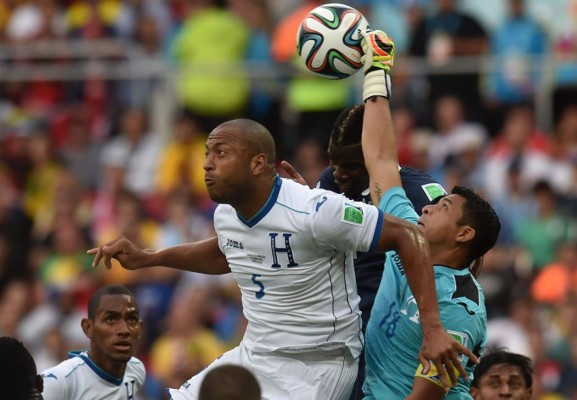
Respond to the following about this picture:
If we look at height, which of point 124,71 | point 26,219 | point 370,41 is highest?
point 124,71

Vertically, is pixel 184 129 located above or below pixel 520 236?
above

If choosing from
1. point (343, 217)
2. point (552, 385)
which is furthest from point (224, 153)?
point (552, 385)

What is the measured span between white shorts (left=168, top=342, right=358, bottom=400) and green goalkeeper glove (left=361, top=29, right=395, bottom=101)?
4.43ft

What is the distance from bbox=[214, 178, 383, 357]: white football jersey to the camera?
23.1 ft

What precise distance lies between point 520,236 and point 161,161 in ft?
14.0

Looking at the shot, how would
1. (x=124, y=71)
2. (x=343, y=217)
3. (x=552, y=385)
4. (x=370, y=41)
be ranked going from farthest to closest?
1. (x=124, y=71)
2. (x=552, y=385)
3. (x=370, y=41)
4. (x=343, y=217)

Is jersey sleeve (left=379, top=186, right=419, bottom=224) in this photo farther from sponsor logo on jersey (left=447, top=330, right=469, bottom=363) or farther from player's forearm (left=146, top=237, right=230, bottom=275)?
player's forearm (left=146, top=237, right=230, bottom=275)

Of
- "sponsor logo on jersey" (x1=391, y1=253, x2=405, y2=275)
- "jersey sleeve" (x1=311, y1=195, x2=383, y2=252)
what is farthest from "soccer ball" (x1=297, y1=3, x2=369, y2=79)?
"jersey sleeve" (x1=311, y1=195, x2=383, y2=252)

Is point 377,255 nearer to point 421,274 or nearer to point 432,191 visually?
point 432,191

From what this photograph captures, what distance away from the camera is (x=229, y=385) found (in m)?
5.79

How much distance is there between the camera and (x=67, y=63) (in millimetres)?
17203

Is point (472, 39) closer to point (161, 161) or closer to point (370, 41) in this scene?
point (161, 161)

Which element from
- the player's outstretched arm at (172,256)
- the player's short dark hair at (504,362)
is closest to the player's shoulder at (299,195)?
the player's outstretched arm at (172,256)

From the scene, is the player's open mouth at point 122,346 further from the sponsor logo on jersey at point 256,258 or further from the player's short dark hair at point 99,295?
the sponsor logo on jersey at point 256,258
